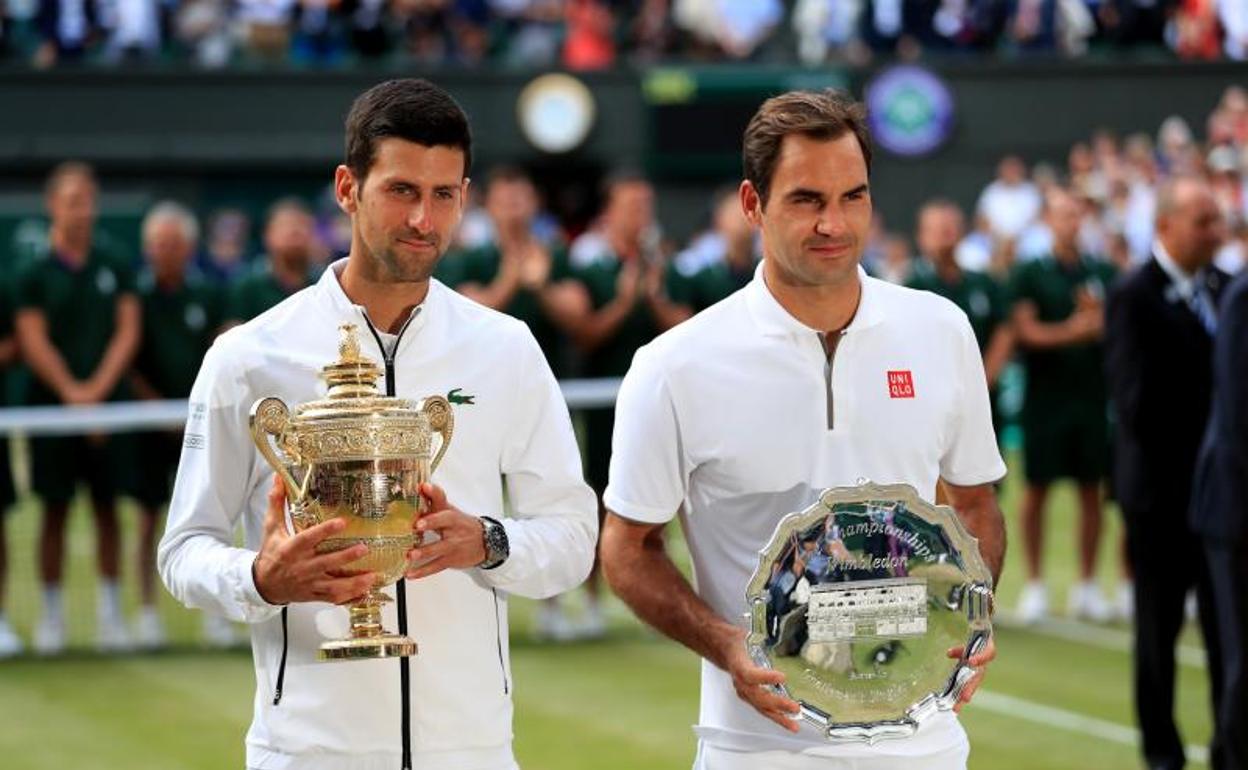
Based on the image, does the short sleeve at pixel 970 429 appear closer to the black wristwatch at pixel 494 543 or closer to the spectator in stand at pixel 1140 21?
the black wristwatch at pixel 494 543

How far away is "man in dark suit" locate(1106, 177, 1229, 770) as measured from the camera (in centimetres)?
797

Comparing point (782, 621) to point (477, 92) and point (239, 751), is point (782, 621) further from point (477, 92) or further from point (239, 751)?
point (477, 92)

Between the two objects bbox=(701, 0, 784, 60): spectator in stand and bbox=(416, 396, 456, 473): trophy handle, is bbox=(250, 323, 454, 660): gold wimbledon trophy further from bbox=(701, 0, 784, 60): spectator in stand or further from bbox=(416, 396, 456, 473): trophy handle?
bbox=(701, 0, 784, 60): spectator in stand

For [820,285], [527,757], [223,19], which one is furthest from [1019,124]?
[820,285]

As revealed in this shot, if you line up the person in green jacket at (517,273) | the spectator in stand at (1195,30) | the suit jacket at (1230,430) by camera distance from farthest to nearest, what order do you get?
1. the spectator in stand at (1195,30)
2. the person in green jacket at (517,273)
3. the suit jacket at (1230,430)

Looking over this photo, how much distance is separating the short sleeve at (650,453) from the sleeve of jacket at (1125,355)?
4.43 m

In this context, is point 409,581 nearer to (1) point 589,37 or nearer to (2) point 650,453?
(2) point 650,453

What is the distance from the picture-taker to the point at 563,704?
9562 millimetres

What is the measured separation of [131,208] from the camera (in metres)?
26.0

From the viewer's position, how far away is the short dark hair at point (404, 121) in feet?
12.7

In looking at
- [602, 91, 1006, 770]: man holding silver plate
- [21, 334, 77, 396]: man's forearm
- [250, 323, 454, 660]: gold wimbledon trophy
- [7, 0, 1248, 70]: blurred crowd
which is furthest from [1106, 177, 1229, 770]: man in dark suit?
[7, 0, 1248, 70]: blurred crowd

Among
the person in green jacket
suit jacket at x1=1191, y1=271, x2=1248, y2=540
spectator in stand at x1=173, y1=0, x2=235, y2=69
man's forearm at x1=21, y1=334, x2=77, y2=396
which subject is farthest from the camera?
spectator in stand at x1=173, y1=0, x2=235, y2=69

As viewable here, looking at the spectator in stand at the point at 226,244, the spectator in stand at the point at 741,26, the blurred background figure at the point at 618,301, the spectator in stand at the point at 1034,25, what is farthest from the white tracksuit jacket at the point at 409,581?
the spectator in stand at the point at 741,26

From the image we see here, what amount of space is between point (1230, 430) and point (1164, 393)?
1687 millimetres
